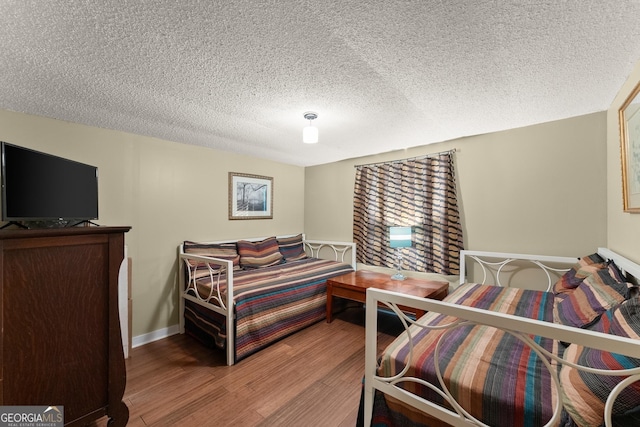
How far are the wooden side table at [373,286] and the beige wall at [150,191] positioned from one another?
5.02 ft

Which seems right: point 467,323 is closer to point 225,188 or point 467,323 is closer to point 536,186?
point 536,186

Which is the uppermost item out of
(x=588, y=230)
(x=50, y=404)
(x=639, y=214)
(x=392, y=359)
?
(x=639, y=214)

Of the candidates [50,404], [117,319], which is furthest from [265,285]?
[50,404]

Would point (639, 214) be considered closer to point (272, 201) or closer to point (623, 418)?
point (623, 418)

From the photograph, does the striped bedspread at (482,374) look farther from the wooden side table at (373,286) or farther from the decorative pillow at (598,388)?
the wooden side table at (373,286)

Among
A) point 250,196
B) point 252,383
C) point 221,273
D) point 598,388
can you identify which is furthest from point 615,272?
point 250,196

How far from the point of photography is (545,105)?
2.04 meters

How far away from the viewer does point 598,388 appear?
2.73ft

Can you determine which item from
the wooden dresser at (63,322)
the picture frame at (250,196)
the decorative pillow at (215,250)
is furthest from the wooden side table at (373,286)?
the wooden dresser at (63,322)

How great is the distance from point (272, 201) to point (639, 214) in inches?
141

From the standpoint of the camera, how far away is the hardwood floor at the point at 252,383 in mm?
1633

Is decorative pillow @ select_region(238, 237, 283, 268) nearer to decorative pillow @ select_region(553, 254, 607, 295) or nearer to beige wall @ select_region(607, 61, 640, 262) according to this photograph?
decorative pillow @ select_region(553, 254, 607, 295)

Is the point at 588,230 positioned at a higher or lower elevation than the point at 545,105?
lower

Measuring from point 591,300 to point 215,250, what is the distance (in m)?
3.23
